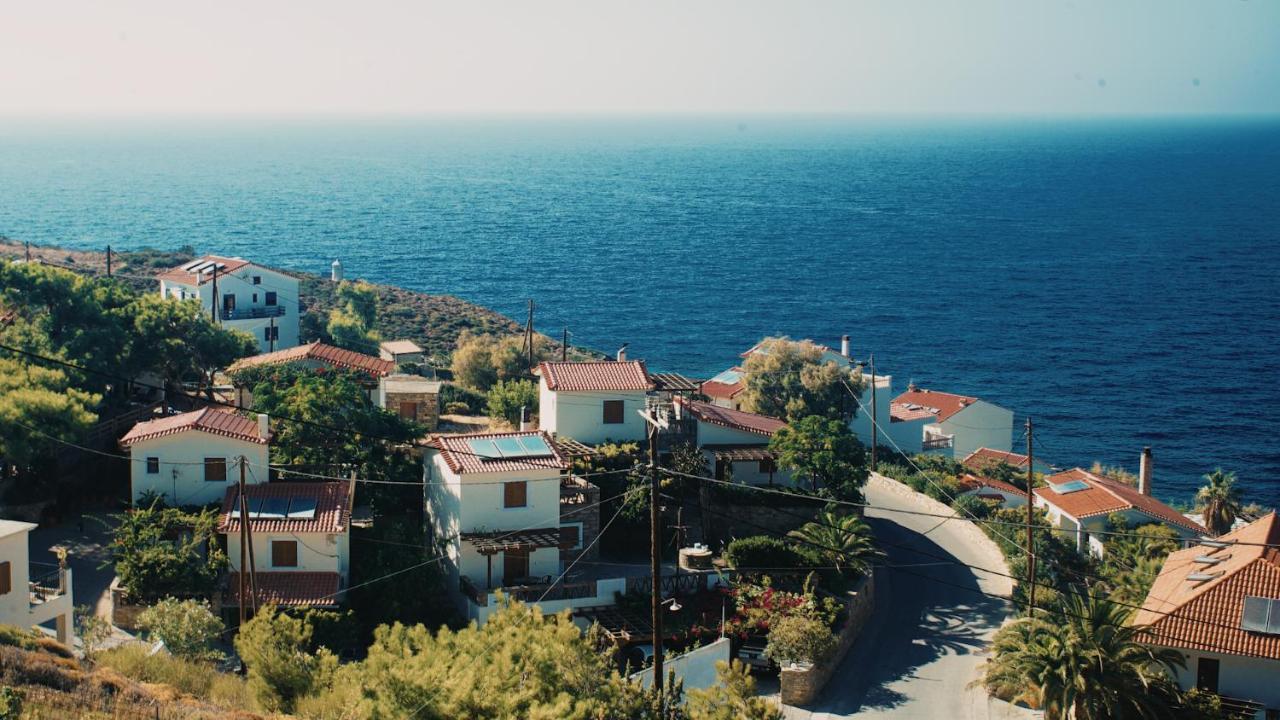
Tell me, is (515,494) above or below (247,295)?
below

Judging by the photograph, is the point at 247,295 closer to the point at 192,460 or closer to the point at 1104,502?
the point at 192,460

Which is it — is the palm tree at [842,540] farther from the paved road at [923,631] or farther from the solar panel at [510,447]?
the solar panel at [510,447]

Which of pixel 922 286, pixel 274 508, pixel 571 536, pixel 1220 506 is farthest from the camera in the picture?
pixel 922 286

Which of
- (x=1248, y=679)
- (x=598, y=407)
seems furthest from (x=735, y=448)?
(x=1248, y=679)

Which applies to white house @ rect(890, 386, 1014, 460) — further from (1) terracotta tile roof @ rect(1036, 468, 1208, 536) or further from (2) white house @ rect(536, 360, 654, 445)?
(2) white house @ rect(536, 360, 654, 445)

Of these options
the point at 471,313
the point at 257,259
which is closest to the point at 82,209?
the point at 257,259

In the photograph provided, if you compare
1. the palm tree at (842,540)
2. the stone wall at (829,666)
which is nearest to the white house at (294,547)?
the stone wall at (829,666)

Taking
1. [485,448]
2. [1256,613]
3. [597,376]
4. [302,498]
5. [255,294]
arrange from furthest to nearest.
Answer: [255,294] → [597,376] → [485,448] → [302,498] → [1256,613]
